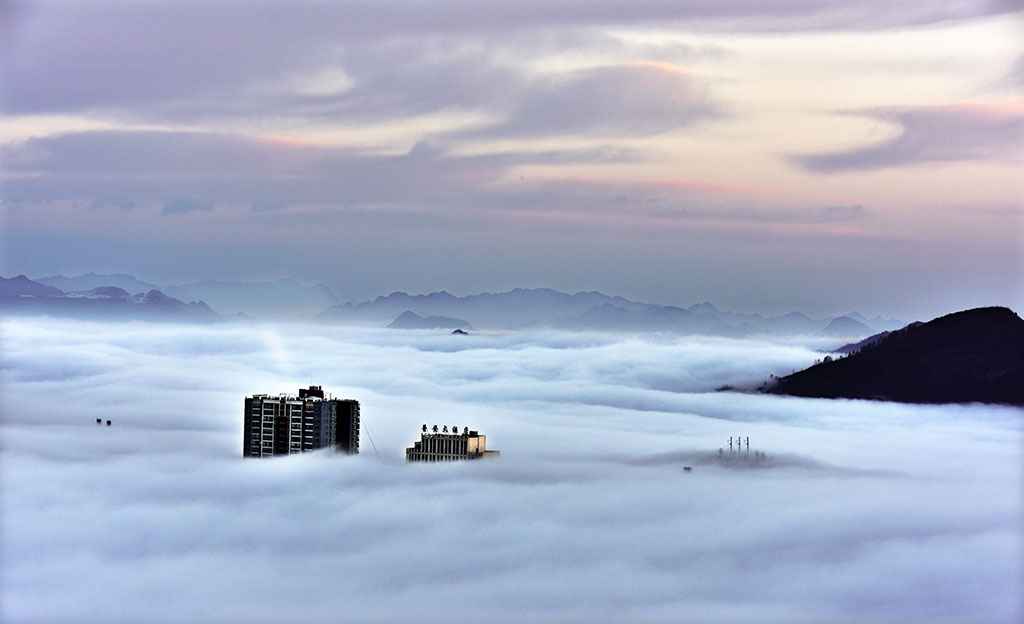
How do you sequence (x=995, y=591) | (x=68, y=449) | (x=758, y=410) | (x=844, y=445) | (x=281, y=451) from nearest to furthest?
(x=995, y=591)
(x=281, y=451)
(x=68, y=449)
(x=844, y=445)
(x=758, y=410)

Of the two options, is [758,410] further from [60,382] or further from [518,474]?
[60,382]

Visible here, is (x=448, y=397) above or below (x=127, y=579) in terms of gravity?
above

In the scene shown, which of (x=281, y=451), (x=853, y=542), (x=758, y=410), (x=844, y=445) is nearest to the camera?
(x=853, y=542)

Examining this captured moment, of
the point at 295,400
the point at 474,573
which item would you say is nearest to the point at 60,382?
the point at 295,400

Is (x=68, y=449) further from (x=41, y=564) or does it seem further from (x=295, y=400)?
(x=41, y=564)

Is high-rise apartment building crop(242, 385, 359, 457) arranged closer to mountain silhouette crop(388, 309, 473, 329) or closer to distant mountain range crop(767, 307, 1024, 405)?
distant mountain range crop(767, 307, 1024, 405)

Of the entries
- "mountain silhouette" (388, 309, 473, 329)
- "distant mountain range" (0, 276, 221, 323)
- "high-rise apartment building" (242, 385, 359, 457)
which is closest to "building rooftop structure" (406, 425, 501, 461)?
"high-rise apartment building" (242, 385, 359, 457)

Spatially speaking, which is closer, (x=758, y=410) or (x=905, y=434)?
(x=905, y=434)
